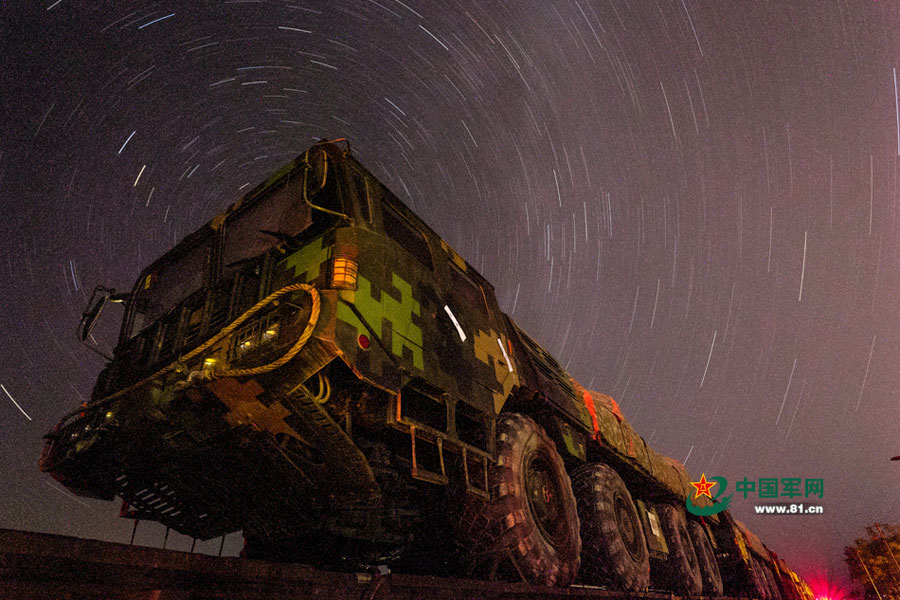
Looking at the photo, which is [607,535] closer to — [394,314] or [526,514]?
[526,514]

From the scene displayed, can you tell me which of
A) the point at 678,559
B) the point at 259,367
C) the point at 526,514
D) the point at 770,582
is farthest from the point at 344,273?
the point at 770,582

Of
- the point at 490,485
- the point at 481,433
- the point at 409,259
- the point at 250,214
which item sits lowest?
the point at 490,485

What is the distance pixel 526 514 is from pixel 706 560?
7.21 m

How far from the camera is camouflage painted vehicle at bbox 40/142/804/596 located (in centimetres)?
346

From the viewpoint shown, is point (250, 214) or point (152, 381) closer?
point (152, 381)

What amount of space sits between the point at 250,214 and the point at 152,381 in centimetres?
180

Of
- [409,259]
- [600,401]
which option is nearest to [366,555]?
[409,259]

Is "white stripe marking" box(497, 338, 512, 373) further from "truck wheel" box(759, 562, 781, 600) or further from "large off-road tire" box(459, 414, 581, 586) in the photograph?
"truck wheel" box(759, 562, 781, 600)

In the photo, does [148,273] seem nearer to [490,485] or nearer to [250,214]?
[250,214]

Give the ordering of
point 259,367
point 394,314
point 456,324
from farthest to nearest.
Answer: point 456,324, point 394,314, point 259,367

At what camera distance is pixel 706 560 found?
30.9 ft

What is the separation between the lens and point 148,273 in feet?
18.8

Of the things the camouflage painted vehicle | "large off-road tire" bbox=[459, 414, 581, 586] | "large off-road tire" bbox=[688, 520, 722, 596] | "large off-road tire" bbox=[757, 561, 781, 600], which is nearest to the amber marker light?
the camouflage painted vehicle

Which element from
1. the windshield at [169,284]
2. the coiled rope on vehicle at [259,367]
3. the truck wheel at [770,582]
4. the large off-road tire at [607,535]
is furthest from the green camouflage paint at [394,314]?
the truck wheel at [770,582]
